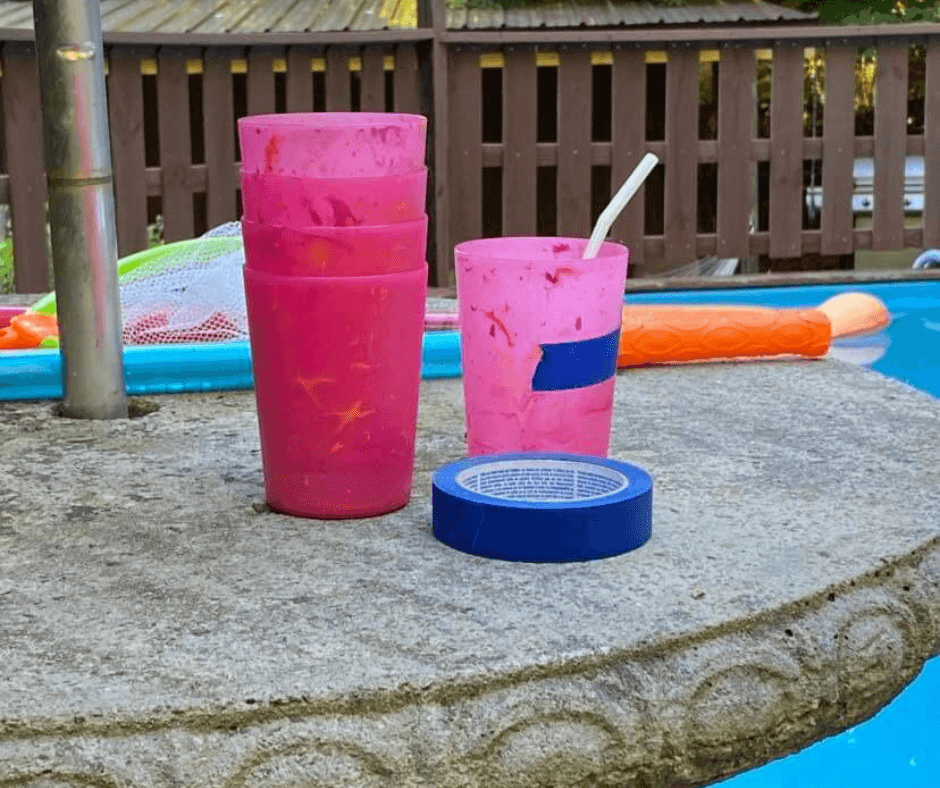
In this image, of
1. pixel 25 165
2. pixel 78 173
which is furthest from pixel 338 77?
pixel 78 173

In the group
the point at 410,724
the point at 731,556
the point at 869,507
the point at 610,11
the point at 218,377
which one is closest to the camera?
the point at 410,724

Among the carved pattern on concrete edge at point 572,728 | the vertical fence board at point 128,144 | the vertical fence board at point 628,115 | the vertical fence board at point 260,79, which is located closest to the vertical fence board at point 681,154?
the vertical fence board at point 628,115

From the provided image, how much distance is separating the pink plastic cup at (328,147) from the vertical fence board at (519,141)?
4578 millimetres

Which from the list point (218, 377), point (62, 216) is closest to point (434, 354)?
point (218, 377)

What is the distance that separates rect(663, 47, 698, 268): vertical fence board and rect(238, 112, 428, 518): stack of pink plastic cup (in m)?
4.75

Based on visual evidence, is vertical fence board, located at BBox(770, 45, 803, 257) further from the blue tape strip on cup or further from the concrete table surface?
the blue tape strip on cup

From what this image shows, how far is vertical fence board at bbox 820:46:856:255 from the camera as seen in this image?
6113 millimetres

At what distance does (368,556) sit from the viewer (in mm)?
1314

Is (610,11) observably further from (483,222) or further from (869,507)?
(869,507)

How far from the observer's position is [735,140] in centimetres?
608

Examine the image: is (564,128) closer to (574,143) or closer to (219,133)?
(574,143)

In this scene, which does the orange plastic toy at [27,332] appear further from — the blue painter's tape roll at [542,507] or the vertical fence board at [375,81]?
the vertical fence board at [375,81]

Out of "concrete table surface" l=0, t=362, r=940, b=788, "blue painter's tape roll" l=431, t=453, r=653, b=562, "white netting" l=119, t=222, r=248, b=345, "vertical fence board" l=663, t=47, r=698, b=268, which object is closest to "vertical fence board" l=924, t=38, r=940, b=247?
"vertical fence board" l=663, t=47, r=698, b=268

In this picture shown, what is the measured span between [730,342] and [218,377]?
2.42 feet
